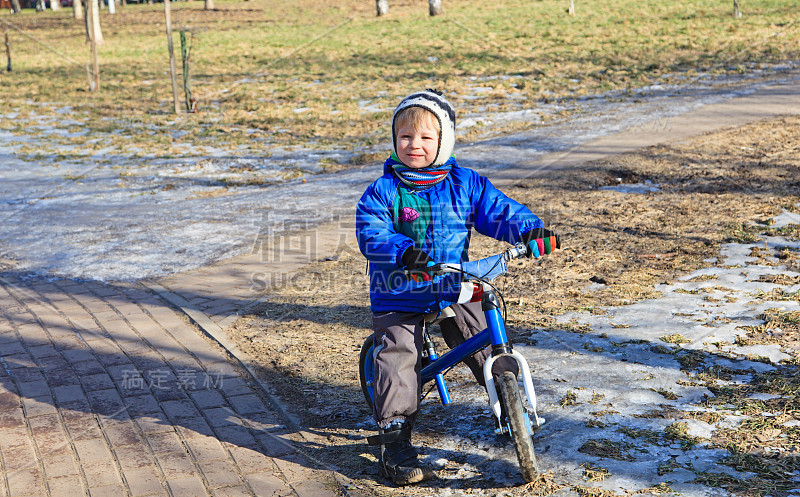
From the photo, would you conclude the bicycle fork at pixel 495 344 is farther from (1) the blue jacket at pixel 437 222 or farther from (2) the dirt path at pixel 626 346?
(2) the dirt path at pixel 626 346

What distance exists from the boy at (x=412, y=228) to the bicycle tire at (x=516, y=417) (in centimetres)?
43

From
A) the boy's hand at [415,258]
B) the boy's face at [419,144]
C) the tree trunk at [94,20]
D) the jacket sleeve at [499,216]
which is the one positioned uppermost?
the tree trunk at [94,20]

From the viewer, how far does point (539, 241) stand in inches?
113

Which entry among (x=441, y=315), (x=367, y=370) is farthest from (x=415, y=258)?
(x=367, y=370)

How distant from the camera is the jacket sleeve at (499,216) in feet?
9.99

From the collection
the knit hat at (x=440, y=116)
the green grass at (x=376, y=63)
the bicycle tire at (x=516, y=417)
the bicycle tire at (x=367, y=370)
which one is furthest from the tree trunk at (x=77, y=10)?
the bicycle tire at (x=516, y=417)

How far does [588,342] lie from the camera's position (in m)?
4.25

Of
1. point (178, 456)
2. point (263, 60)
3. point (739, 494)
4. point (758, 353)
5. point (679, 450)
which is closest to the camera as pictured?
point (739, 494)

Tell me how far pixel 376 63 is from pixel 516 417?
18341 millimetres

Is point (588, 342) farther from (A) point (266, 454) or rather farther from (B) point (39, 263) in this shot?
(B) point (39, 263)

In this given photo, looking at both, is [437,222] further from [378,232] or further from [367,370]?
[367,370]

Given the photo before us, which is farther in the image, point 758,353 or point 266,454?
point 758,353

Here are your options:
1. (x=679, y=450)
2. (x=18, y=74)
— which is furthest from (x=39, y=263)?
(x=18, y=74)

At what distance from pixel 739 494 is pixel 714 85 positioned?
40.6 ft
